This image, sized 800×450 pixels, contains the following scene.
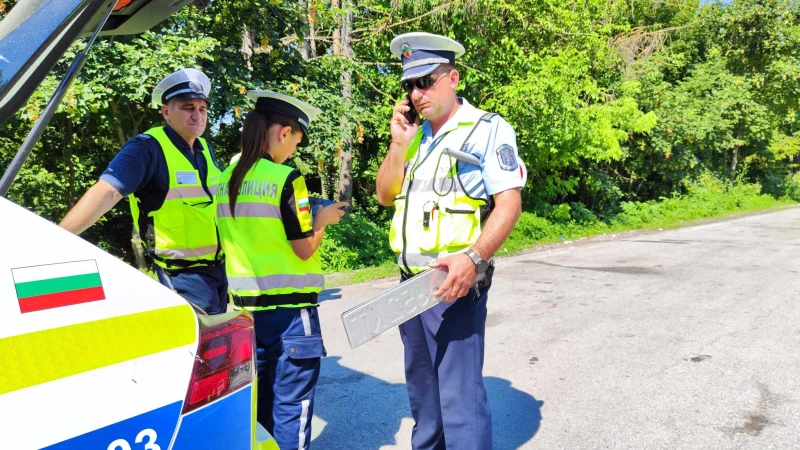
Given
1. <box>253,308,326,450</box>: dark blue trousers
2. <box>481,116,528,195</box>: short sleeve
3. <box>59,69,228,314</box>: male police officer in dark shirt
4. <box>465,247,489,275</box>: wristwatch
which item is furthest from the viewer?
<box>59,69,228,314</box>: male police officer in dark shirt

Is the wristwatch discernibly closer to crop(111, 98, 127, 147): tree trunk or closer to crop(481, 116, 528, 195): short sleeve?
crop(481, 116, 528, 195): short sleeve

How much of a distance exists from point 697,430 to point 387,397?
1.84m

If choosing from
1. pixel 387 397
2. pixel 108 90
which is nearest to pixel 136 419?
pixel 387 397

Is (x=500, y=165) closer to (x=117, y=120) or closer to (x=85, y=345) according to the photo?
(x=85, y=345)

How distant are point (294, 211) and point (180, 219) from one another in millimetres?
976

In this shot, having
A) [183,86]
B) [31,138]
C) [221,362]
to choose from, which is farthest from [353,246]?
[31,138]

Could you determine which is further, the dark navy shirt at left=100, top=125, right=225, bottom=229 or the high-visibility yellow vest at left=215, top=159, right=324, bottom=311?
the dark navy shirt at left=100, top=125, right=225, bottom=229

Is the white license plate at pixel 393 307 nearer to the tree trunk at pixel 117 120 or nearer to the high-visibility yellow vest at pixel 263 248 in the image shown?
the high-visibility yellow vest at pixel 263 248

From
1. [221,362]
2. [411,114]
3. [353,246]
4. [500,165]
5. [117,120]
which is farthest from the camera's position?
[353,246]

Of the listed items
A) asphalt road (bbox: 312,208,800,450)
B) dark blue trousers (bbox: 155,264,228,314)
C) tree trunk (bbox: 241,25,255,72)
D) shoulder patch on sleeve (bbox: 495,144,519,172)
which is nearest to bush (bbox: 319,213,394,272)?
asphalt road (bbox: 312,208,800,450)

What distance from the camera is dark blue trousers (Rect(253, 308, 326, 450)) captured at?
2.55 m

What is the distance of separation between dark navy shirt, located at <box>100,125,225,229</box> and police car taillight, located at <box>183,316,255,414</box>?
1416mm

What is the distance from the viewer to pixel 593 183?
17.3 metres

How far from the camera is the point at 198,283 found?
10.7 feet
